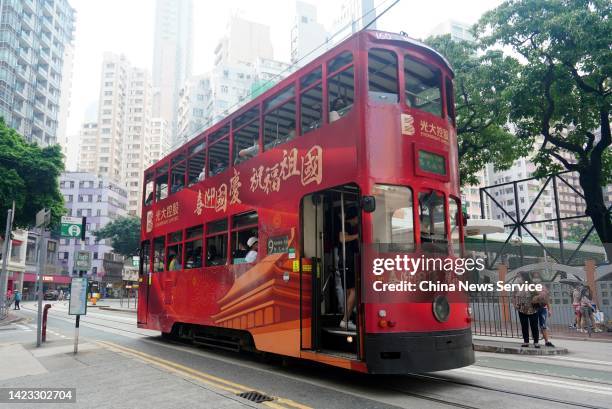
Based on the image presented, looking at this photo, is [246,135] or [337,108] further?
[246,135]

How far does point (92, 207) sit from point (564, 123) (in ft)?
258

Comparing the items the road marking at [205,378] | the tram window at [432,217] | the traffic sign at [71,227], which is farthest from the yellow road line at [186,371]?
the tram window at [432,217]

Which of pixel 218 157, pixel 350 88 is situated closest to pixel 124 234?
pixel 218 157

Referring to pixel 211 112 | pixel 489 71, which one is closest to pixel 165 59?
pixel 211 112

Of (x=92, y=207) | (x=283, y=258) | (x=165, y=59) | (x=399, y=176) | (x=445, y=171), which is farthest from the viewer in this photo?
(x=165, y=59)

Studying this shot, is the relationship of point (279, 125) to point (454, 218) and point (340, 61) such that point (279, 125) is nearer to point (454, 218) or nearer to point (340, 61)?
point (340, 61)

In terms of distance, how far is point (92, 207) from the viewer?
82812mm

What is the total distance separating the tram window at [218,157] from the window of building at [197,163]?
30 centimetres

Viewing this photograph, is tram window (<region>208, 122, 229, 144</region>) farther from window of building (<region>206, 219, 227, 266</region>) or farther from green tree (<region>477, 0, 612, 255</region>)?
green tree (<region>477, 0, 612, 255</region>)

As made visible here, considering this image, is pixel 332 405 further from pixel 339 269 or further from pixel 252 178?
pixel 252 178

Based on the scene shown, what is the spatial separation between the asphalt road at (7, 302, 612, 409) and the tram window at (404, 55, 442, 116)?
399 centimetres

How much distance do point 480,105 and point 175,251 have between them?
40.3 ft

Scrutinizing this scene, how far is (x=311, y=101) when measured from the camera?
7.98 m

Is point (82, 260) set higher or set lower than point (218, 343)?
higher
